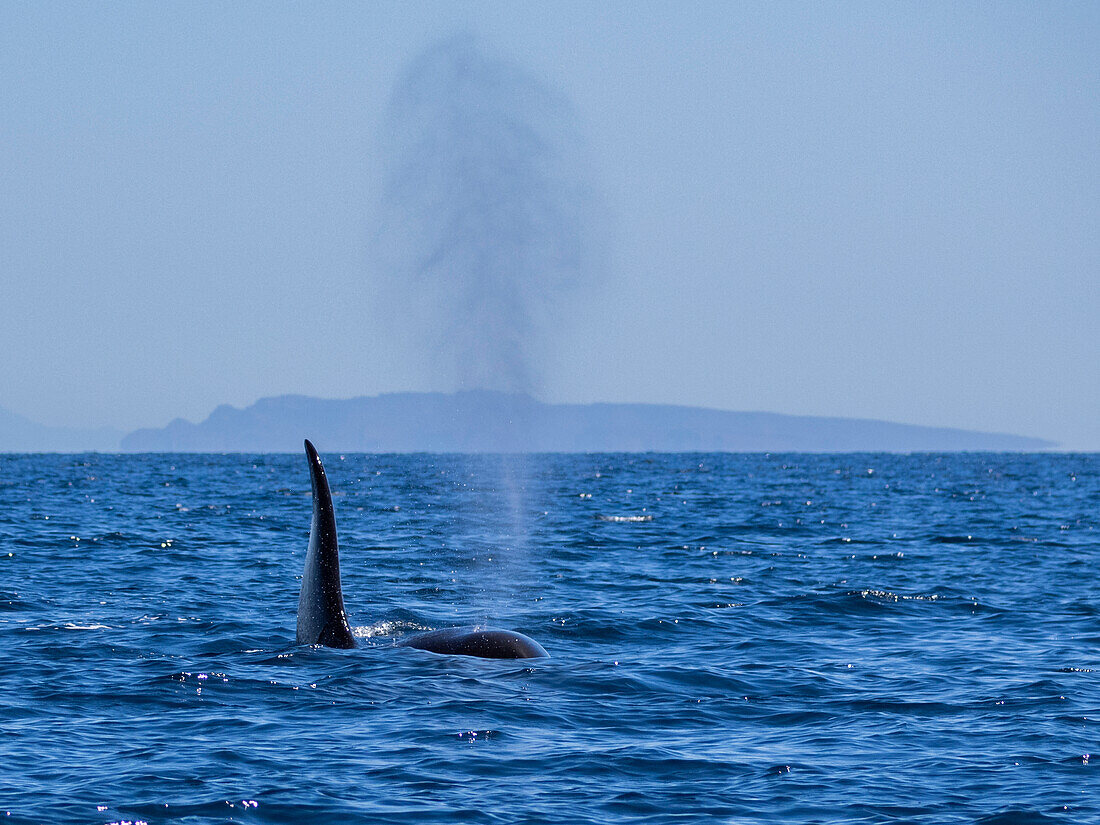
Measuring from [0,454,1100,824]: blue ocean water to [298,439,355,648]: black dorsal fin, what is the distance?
44 cm

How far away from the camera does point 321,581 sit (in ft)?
44.8

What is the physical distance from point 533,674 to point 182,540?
1957 centimetres

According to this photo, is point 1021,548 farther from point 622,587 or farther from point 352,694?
point 352,694

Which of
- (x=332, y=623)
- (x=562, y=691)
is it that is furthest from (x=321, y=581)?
(x=562, y=691)

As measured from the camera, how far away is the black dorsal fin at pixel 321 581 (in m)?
13.2

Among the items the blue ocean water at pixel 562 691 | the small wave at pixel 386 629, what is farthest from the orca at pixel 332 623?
the small wave at pixel 386 629

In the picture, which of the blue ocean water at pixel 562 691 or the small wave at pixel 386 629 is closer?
the blue ocean water at pixel 562 691

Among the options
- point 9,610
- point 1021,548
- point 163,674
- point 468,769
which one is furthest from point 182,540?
point 468,769

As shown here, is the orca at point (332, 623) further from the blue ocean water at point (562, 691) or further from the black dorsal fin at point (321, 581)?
the blue ocean water at point (562, 691)

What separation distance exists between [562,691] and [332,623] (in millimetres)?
2916

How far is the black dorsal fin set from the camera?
13.2 meters

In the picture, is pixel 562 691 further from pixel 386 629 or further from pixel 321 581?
pixel 386 629

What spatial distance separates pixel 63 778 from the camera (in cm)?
950

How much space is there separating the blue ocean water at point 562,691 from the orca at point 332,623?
11.2 inches
